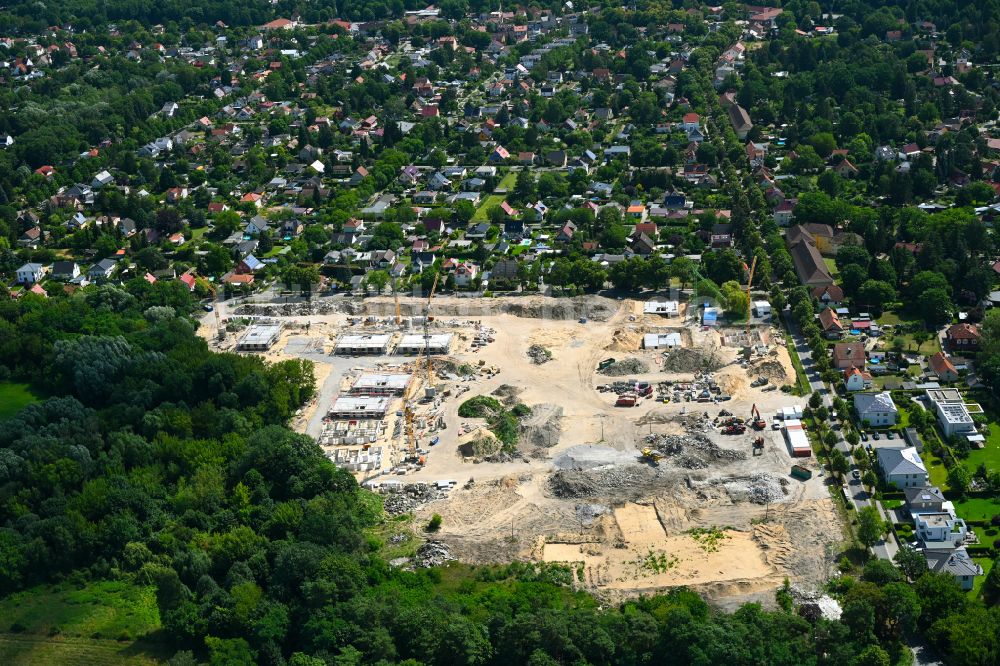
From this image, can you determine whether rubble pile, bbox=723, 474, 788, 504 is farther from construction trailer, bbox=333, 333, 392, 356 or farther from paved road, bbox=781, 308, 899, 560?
construction trailer, bbox=333, 333, 392, 356

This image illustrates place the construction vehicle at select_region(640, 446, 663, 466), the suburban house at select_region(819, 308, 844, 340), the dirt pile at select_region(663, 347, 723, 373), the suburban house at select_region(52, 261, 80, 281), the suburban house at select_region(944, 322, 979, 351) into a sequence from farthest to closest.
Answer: the suburban house at select_region(52, 261, 80, 281) < the suburban house at select_region(819, 308, 844, 340) < the dirt pile at select_region(663, 347, 723, 373) < the suburban house at select_region(944, 322, 979, 351) < the construction vehicle at select_region(640, 446, 663, 466)

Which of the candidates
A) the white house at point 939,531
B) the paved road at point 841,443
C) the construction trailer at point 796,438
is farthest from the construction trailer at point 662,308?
the white house at point 939,531

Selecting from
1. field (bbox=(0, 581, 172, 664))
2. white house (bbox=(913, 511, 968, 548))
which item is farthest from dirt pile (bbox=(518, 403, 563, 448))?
field (bbox=(0, 581, 172, 664))

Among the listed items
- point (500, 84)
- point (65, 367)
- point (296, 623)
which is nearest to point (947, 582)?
point (296, 623)

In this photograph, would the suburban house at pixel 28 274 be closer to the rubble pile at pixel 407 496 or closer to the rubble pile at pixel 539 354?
the rubble pile at pixel 539 354

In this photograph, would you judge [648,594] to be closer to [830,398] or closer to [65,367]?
[830,398]

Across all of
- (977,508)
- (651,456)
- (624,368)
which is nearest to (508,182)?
(624,368)
